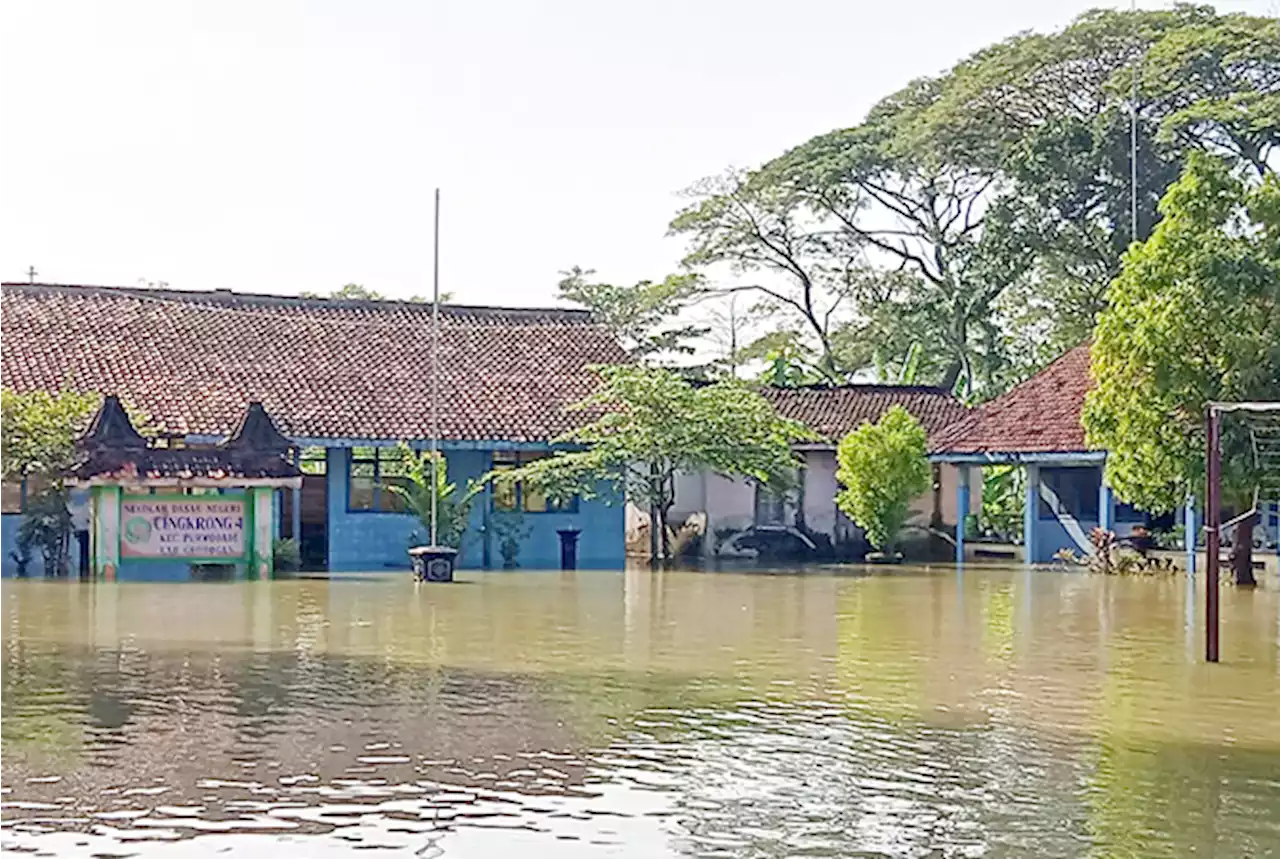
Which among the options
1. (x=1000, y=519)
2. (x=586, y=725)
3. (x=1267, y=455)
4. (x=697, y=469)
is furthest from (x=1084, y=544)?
(x=586, y=725)

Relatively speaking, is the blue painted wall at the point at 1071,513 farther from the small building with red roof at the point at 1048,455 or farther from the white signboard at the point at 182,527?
the white signboard at the point at 182,527

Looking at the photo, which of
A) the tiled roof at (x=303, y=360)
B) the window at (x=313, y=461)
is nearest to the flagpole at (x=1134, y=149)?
the tiled roof at (x=303, y=360)

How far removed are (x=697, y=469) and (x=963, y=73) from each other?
14.7 m

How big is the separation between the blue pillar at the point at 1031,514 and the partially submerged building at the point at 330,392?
737 centimetres

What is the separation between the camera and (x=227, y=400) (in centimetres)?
2911

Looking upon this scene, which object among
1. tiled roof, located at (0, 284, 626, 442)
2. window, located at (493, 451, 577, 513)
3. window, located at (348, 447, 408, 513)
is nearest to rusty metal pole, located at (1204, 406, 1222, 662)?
tiled roof, located at (0, 284, 626, 442)

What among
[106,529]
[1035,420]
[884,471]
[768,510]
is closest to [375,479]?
[106,529]

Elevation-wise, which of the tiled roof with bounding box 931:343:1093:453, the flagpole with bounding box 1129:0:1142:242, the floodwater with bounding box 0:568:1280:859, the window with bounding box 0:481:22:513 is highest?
the flagpole with bounding box 1129:0:1142:242

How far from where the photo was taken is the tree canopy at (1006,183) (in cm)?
3628

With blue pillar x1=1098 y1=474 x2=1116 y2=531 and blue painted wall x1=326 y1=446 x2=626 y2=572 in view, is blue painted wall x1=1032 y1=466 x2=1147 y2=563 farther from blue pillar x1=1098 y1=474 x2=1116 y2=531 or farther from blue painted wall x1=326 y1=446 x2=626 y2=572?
blue painted wall x1=326 y1=446 x2=626 y2=572

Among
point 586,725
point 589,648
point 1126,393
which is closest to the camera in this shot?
point 586,725

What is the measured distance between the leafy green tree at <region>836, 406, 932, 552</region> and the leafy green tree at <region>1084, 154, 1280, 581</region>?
763 cm

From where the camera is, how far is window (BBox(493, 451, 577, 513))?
3069 cm

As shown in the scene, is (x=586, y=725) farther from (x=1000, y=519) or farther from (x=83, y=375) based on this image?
(x=1000, y=519)
